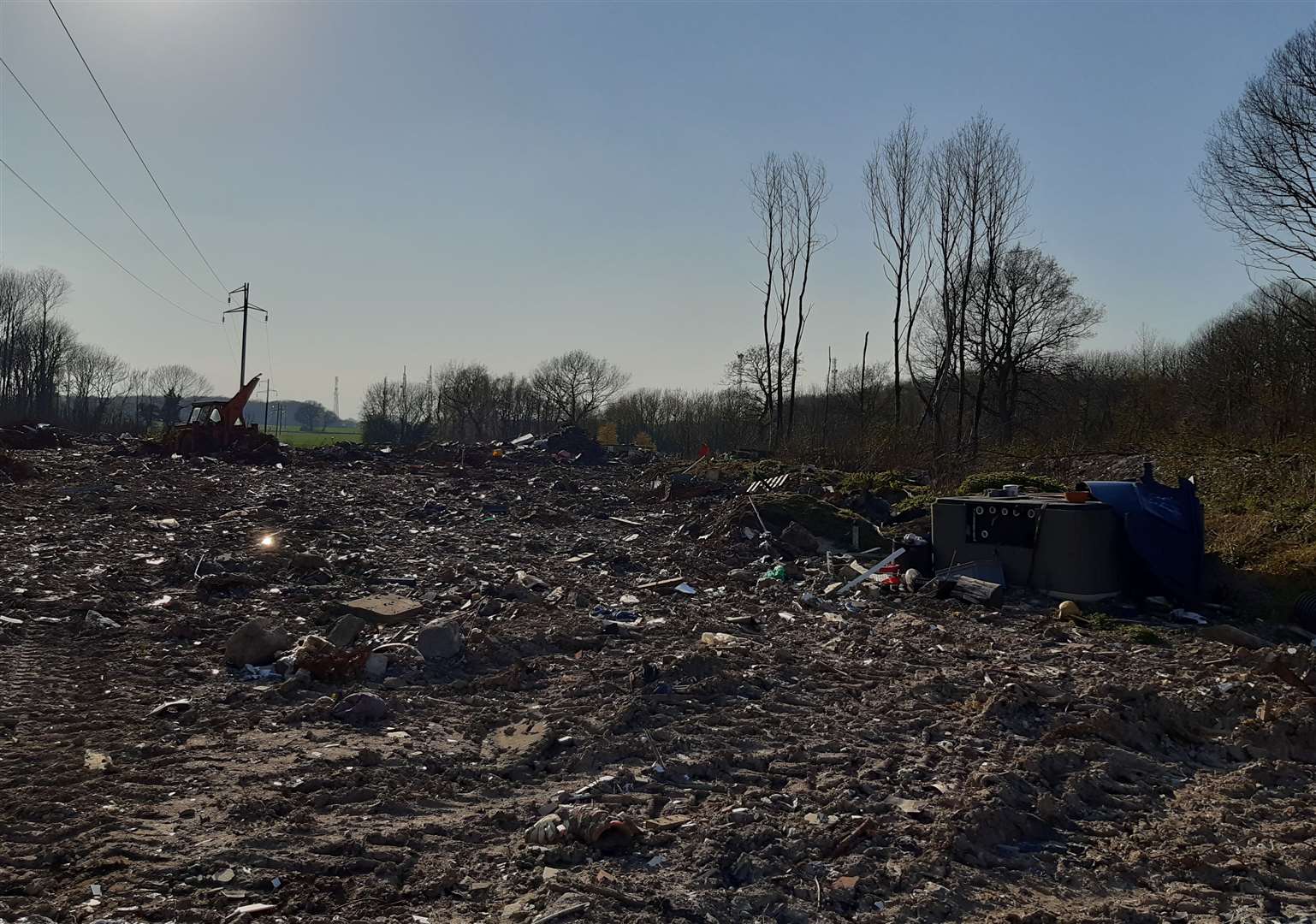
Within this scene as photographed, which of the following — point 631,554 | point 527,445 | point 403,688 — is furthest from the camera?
point 527,445

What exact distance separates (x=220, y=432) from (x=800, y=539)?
62.1 feet

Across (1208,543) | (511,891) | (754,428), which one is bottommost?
(511,891)

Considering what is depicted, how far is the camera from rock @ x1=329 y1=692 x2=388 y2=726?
16.9ft

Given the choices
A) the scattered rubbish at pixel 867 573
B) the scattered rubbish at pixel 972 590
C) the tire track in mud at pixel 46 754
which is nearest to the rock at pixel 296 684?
the tire track in mud at pixel 46 754

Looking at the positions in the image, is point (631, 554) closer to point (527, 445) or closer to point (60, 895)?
point (60, 895)

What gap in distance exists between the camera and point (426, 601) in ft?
26.9

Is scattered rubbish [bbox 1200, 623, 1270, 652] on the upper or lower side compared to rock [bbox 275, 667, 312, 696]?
upper

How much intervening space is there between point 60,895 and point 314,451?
83.0 ft

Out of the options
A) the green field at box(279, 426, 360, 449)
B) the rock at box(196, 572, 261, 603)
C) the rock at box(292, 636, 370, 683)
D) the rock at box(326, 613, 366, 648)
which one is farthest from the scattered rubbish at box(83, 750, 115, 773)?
the green field at box(279, 426, 360, 449)

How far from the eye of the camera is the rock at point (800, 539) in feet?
38.9

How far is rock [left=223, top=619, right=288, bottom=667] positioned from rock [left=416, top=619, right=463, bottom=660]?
0.99 meters

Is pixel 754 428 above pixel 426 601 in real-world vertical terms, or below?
above

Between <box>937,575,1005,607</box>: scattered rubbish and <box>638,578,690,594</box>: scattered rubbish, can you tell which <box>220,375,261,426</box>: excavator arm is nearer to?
<box>638,578,690,594</box>: scattered rubbish

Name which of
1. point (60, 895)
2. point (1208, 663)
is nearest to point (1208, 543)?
point (1208, 663)
